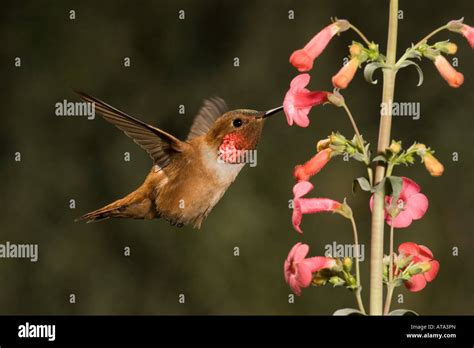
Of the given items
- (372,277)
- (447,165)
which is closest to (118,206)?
(372,277)

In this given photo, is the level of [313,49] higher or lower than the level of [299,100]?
higher

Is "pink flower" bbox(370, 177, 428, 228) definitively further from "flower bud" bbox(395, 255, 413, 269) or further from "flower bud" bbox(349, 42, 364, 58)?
"flower bud" bbox(349, 42, 364, 58)

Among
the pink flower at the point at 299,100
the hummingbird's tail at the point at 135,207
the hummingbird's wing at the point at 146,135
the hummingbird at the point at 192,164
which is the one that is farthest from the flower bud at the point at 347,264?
the hummingbird's tail at the point at 135,207

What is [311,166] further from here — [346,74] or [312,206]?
[346,74]

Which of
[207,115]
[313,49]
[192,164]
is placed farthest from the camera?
[207,115]

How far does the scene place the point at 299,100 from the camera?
2.03m

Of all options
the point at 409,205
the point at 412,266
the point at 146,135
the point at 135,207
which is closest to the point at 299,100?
the point at 409,205

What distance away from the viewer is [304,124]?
2033mm

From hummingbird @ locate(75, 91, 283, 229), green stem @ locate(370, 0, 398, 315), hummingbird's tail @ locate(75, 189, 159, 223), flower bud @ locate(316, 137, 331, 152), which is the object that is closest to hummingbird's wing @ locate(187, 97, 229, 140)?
hummingbird @ locate(75, 91, 283, 229)

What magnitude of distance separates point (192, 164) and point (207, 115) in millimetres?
267

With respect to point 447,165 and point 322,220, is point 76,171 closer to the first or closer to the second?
point 322,220

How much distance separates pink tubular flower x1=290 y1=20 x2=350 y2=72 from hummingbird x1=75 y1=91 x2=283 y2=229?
23.7 inches

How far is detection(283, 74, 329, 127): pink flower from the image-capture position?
202 cm
